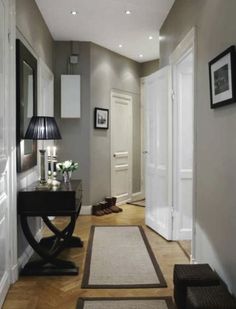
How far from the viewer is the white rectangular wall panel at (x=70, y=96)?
5.34 metres

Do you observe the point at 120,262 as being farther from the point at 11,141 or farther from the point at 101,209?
the point at 101,209

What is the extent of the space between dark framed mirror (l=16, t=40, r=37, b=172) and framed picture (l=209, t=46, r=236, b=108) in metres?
1.66

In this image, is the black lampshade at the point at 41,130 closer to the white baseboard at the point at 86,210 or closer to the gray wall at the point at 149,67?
the white baseboard at the point at 86,210

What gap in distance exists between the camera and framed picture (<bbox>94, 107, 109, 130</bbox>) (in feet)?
18.2

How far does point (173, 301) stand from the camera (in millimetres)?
2521

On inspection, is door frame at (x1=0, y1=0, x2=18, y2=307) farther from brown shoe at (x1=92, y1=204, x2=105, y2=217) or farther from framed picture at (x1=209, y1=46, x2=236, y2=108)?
brown shoe at (x1=92, y1=204, x2=105, y2=217)

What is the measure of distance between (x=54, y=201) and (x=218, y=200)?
1.43 meters

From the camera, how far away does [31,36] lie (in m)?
3.67

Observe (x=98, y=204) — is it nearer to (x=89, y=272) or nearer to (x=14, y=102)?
(x=89, y=272)

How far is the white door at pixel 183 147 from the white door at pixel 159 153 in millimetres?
83

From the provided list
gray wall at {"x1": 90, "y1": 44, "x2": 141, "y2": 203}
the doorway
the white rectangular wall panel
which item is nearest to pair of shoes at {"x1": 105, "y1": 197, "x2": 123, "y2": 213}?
gray wall at {"x1": 90, "y1": 44, "x2": 141, "y2": 203}

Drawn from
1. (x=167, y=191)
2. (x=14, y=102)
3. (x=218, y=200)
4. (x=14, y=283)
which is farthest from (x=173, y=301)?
(x=14, y=102)

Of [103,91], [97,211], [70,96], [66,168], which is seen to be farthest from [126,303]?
[103,91]

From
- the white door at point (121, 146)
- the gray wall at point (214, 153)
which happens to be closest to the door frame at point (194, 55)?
the gray wall at point (214, 153)
